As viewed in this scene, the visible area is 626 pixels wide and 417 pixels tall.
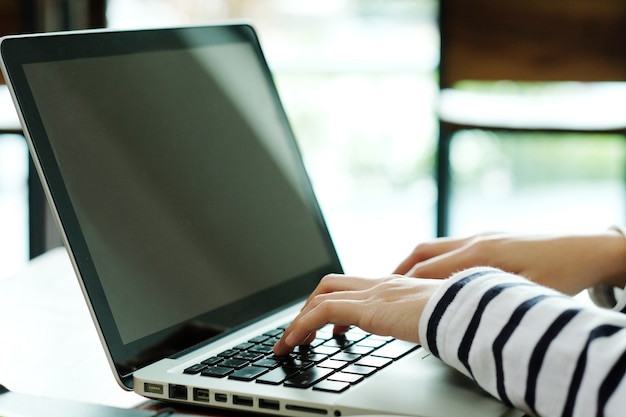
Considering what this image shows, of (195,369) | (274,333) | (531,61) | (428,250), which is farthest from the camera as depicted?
(531,61)

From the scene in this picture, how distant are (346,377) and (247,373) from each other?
0.07 m

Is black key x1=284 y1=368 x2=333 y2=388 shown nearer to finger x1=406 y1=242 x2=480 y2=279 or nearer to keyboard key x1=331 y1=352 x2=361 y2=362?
keyboard key x1=331 y1=352 x2=361 y2=362

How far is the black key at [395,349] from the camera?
0.70 m

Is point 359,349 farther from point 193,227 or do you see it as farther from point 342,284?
point 193,227

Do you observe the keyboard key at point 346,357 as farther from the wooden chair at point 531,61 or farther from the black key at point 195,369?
the wooden chair at point 531,61

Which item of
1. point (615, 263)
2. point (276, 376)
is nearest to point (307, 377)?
point (276, 376)

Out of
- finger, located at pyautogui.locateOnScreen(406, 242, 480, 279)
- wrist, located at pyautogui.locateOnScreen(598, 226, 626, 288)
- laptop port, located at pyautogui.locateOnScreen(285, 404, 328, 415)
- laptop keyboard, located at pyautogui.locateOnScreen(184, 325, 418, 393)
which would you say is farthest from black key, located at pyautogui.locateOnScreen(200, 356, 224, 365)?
wrist, located at pyautogui.locateOnScreen(598, 226, 626, 288)

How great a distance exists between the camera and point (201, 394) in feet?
2.04

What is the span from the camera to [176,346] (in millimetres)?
714

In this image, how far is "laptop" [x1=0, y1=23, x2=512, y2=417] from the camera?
0.63 meters

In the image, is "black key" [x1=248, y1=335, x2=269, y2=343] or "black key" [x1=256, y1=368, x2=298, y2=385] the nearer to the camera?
"black key" [x1=256, y1=368, x2=298, y2=385]

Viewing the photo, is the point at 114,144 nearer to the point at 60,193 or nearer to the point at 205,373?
the point at 60,193

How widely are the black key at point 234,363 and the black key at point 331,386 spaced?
74 mm

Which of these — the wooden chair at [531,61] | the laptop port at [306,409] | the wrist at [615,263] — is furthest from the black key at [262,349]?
the wooden chair at [531,61]
